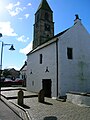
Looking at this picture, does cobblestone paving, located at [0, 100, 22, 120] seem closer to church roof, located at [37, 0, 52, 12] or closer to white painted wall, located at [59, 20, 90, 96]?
white painted wall, located at [59, 20, 90, 96]

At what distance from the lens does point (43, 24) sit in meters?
57.1

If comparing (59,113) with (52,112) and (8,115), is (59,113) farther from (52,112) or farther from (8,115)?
(8,115)

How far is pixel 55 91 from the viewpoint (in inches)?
813

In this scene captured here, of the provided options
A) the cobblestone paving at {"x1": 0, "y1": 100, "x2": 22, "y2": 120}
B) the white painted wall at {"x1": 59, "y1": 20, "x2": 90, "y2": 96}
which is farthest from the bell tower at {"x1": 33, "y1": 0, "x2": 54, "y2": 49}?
the cobblestone paving at {"x1": 0, "y1": 100, "x2": 22, "y2": 120}

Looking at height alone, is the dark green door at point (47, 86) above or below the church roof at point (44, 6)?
below

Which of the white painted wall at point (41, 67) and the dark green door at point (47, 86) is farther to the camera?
the dark green door at point (47, 86)

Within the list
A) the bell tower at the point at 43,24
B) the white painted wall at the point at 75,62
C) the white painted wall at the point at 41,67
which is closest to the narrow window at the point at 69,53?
the white painted wall at the point at 75,62

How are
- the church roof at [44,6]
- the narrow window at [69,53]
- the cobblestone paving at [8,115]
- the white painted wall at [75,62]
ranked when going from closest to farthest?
the cobblestone paving at [8,115], the white painted wall at [75,62], the narrow window at [69,53], the church roof at [44,6]

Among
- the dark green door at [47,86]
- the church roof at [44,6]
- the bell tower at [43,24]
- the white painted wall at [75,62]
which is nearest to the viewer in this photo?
the white painted wall at [75,62]

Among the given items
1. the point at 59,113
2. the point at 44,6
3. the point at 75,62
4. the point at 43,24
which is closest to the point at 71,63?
the point at 75,62

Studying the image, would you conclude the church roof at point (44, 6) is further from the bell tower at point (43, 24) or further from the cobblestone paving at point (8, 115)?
the cobblestone paving at point (8, 115)

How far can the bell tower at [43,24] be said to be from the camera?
55812 millimetres

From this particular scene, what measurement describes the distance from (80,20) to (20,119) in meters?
16.5

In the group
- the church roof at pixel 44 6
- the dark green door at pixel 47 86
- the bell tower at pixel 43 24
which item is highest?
the church roof at pixel 44 6
